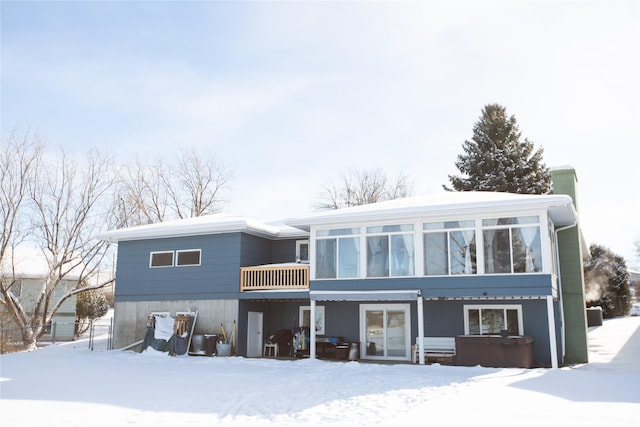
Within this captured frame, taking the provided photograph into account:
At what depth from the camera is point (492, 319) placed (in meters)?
16.5

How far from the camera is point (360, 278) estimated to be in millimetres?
16500

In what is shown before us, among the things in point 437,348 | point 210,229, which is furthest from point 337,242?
point 210,229

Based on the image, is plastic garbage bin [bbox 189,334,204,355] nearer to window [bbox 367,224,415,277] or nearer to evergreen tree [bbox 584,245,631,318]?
window [bbox 367,224,415,277]

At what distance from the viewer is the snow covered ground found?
8.28 meters

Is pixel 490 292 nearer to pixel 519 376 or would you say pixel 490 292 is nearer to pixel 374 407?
pixel 519 376

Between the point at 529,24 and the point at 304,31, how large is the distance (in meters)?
4.95

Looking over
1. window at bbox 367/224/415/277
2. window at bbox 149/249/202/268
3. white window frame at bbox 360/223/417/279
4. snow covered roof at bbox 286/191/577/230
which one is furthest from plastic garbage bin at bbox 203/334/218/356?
window at bbox 367/224/415/277

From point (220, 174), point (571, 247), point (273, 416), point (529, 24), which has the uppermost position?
point (220, 174)

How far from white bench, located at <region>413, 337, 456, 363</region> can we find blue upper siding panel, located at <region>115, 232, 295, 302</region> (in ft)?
19.2

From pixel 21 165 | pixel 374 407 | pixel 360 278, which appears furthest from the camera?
pixel 21 165

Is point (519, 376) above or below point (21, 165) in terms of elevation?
below

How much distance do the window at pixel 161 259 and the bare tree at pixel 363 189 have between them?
60.5ft

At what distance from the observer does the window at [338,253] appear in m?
16.7

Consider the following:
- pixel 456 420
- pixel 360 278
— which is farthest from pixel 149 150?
pixel 456 420
